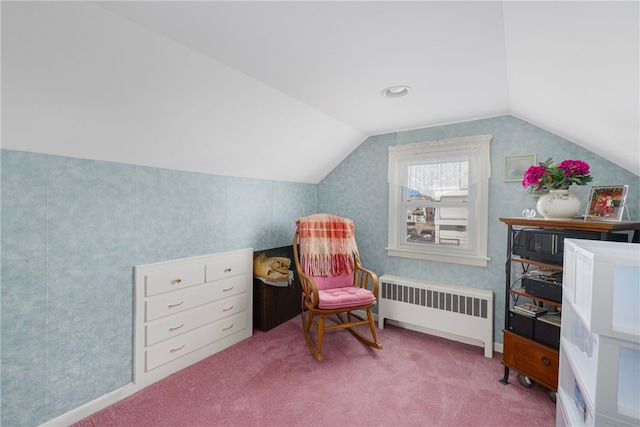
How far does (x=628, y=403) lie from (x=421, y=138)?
266 centimetres

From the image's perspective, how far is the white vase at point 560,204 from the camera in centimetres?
210

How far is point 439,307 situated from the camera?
9.86 feet

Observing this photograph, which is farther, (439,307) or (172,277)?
(439,307)

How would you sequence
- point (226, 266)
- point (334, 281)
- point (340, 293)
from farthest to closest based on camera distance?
point (334, 281) → point (340, 293) → point (226, 266)

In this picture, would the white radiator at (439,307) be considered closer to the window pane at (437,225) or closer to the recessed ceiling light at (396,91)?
the window pane at (437,225)

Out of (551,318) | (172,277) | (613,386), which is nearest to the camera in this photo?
(613,386)

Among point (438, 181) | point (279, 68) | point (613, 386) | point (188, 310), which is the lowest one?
point (188, 310)

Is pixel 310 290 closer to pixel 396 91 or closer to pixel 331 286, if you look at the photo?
pixel 331 286

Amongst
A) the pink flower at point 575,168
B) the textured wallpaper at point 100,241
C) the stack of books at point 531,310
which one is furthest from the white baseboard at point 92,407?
the pink flower at point 575,168

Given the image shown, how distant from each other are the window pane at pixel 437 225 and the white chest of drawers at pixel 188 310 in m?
1.89

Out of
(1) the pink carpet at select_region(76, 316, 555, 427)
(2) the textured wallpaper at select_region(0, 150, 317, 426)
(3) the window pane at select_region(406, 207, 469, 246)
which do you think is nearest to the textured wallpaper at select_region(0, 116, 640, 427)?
(2) the textured wallpaper at select_region(0, 150, 317, 426)

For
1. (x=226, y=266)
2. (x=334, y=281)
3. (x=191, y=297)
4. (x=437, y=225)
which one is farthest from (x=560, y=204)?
(x=191, y=297)

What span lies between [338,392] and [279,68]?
91.0 inches

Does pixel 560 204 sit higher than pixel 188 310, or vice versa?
pixel 560 204
